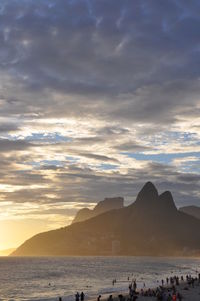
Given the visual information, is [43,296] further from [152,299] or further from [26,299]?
Result: [152,299]

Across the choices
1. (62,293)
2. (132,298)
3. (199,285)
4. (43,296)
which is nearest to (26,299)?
(43,296)

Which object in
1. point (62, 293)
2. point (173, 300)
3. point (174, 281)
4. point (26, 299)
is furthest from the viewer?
point (174, 281)

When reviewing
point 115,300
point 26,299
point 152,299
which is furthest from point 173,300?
point 26,299

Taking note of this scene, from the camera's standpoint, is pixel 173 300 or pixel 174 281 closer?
pixel 173 300

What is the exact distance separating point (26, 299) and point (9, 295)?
976 centimetres

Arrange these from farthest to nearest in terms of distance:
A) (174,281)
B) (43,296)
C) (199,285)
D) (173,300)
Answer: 1. (174,281)
2. (199,285)
3. (43,296)
4. (173,300)

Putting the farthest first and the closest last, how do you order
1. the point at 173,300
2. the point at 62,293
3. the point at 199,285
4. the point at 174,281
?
the point at 174,281 < the point at 199,285 < the point at 62,293 < the point at 173,300

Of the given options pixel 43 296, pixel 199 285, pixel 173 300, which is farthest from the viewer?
pixel 199 285

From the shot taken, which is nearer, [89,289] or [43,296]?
[43,296]

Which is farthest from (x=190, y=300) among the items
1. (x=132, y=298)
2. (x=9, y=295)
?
(x=9, y=295)

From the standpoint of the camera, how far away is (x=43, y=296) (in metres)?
78.9

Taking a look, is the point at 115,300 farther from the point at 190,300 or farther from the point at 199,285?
the point at 199,285

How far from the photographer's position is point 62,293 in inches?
3334

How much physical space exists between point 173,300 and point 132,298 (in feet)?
19.9
